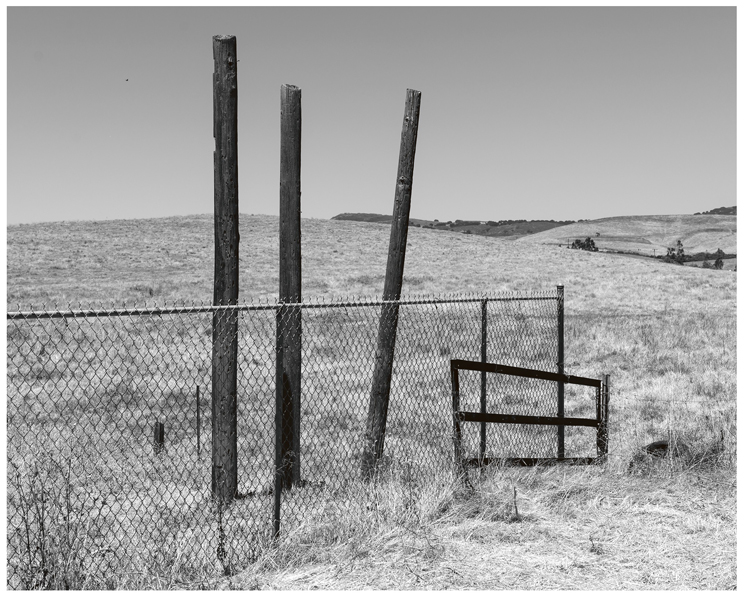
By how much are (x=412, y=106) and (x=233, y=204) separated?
2207 mm

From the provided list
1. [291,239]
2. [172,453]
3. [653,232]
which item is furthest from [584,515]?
[653,232]

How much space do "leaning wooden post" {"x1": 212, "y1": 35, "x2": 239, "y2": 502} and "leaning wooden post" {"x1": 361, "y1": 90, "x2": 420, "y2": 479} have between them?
145 centimetres

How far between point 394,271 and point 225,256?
71.9 inches

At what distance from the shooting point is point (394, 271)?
755 centimetres

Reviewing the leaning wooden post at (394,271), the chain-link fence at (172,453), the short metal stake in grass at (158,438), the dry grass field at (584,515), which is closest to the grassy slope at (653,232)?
the dry grass field at (584,515)

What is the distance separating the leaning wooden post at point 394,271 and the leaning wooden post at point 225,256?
145 centimetres

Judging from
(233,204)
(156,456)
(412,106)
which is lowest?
(156,456)

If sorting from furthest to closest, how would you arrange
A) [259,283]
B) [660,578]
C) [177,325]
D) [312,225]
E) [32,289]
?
[312,225], [259,283], [32,289], [177,325], [660,578]

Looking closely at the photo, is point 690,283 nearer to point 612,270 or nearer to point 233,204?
point 612,270

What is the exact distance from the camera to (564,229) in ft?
596

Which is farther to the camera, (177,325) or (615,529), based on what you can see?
(177,325)

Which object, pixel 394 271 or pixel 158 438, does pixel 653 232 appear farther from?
pixel 394 271

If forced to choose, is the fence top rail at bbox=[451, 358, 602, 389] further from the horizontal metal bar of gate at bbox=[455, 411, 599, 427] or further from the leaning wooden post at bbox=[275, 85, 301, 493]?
the leaning wooden post at bbox=[275, 85, 301, 493]

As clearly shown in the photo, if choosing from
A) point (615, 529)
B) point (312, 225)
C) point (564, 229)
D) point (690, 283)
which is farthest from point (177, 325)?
point (564, 229)
